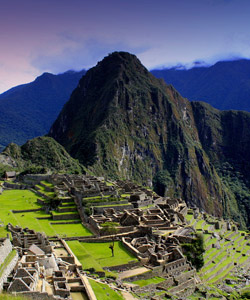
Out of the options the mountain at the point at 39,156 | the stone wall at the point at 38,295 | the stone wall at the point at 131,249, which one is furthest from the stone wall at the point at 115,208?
the mountain at the point at 39,156

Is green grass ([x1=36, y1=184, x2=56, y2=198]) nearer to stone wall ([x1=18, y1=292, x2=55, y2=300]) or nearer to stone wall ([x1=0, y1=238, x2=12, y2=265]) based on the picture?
stone wall ([x1=0, y1=238, x2=12, y2=265])

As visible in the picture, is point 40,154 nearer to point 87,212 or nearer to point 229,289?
point 87,212

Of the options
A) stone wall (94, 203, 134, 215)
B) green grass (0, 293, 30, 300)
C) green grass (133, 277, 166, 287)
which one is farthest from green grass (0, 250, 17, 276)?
stone wall (94, 203, 134, 215)

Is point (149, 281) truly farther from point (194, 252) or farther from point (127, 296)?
point (194, 252)

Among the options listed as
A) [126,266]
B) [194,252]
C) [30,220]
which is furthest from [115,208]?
[126,266]

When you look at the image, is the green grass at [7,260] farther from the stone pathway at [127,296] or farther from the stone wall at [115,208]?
the stone wall at [115,208]
